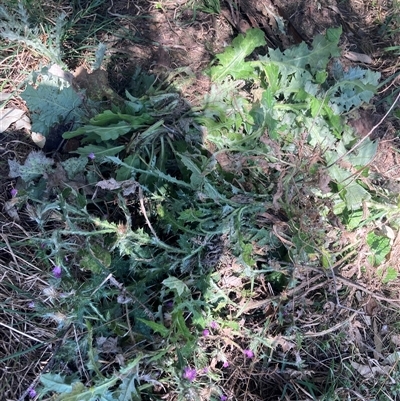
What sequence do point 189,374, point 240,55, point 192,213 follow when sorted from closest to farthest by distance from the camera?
point 189,374
point 192,213
point 240,55

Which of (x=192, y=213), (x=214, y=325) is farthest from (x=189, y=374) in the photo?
(x=192, y=213)

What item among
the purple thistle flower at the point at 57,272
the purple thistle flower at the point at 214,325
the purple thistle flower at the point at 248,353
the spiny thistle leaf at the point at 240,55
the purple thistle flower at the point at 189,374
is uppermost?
the spiny thistle leaf at the point at 240,55

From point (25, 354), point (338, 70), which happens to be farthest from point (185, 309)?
point (338, 70)

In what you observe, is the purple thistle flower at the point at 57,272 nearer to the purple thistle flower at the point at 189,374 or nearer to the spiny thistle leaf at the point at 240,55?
the purple thistle flower at the point at 189,374

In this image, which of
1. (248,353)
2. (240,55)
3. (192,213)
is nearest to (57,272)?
(192,213)

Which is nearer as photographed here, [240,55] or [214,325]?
[214,325]

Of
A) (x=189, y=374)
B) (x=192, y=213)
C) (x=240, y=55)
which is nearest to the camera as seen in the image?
(x=189, y=374)

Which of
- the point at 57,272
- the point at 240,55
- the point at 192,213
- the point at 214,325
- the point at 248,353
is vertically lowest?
the point at 248,353

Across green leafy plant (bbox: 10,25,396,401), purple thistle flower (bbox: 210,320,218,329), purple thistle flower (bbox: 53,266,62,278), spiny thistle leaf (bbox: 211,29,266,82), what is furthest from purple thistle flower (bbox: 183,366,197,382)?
spiny thistle leaf (bbox: 211,29,266,82)

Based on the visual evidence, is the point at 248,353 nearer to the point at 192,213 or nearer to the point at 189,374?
the point at 189,374

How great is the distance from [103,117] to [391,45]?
1693mm

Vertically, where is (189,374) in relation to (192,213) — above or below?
below

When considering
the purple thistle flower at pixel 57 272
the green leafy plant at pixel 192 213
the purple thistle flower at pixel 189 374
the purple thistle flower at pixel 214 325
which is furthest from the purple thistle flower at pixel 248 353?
the purple thistle flower at pixel 57 272

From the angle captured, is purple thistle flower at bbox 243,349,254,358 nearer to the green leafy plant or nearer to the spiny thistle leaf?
the green leafy plant
